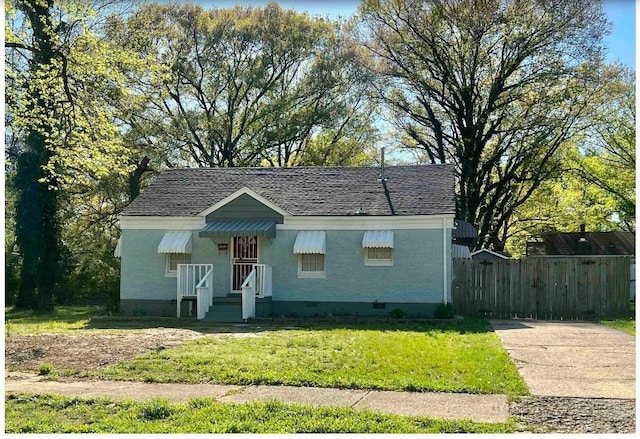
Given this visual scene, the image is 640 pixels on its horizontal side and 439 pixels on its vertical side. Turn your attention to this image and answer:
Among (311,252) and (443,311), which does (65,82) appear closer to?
(311,252)

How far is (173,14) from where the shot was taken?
1353 inches

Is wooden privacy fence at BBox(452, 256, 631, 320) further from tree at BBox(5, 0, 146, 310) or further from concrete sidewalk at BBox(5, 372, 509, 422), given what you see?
concrete sidewalk at BBox(5, 372, 509, 422)

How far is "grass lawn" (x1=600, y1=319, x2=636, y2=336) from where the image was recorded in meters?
16.0

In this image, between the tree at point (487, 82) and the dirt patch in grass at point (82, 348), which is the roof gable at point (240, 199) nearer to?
the dirt patch in grass at point (82, 348)

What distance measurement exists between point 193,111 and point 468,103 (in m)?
13.5

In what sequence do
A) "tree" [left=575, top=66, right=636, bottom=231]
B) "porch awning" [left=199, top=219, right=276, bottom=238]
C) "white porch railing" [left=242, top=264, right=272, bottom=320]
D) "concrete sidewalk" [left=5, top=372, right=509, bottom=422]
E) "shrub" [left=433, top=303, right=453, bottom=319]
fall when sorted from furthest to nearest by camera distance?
"tree" [left=575, top=66, right=636, bottom=231]
"porch awning" [left=199, top=219, right=276, bottom=238]
"shrub" [left=433, top=303, right=453, bottom=319]
"white porch railing" [left=242, top=264, right=272, bottom=320]
"concrete sidewalk" [left=5, top=372, right=509, bottom=422]

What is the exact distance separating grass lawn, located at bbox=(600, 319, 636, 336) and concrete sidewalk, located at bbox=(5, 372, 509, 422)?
8.92 m

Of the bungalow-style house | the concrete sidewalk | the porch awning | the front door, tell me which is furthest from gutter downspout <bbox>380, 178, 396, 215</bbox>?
the concrete sidewalk

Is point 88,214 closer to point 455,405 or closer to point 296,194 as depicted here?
point 296,194

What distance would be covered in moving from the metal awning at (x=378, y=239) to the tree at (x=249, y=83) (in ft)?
56.1

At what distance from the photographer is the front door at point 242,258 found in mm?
20766

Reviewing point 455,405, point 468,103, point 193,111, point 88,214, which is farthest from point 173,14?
point 455,405

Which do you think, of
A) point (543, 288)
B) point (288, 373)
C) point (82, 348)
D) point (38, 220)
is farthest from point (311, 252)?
point (288, 373)

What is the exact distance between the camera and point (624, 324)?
57.9 ft
